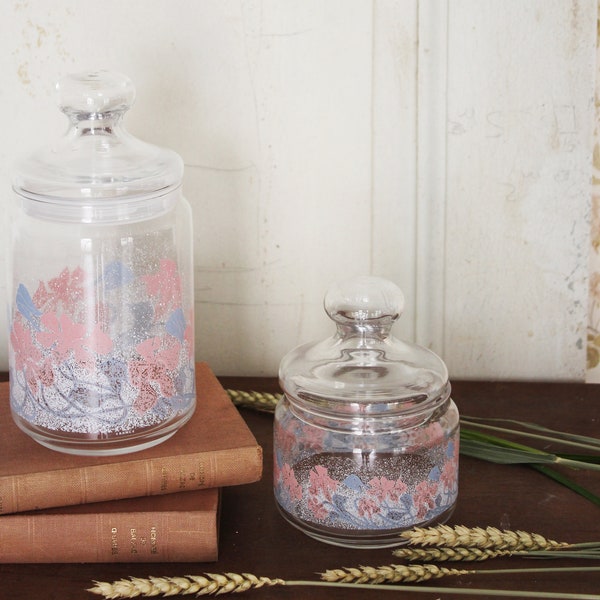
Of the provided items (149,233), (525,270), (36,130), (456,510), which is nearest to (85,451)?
(149,233)

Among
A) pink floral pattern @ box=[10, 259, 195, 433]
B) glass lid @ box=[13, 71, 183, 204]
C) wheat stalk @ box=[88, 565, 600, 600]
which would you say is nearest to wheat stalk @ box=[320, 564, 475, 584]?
wheat stalk @ box=[88, 565, 600, 600]

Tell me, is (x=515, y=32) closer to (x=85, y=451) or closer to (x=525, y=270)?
(x=525, y=270)

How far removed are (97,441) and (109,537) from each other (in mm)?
83

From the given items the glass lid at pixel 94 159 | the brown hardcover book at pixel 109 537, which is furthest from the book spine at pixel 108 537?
the glass lid at pixel 94 159

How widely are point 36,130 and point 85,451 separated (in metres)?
0.42

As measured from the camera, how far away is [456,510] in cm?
80

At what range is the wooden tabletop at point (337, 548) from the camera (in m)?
0.69

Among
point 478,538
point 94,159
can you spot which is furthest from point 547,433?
point 94,159

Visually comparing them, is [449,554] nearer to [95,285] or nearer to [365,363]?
[365,363]

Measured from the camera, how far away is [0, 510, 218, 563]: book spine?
726mm

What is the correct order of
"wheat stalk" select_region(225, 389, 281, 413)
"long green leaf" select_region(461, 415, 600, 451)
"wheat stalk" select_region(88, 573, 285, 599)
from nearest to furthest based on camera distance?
1. "wheat stalk" select_region(88, 573, 285, 599)
2. "long green leaf" select_region(461, 415, 600, 451)
3. "wheat stalk" select_region(225, 389, 281, 413)

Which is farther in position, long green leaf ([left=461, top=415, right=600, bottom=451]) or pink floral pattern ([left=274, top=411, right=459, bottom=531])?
long green leaf ([left=461, top=415, right=600, bottom=451])

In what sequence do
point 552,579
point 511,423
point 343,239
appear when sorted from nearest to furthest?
point 552,579
point 511,423
point 343,239

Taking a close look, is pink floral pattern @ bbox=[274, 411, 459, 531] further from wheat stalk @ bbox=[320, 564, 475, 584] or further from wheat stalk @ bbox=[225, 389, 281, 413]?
wheat stalk @ bbox=[225, 389, 281, 413]
